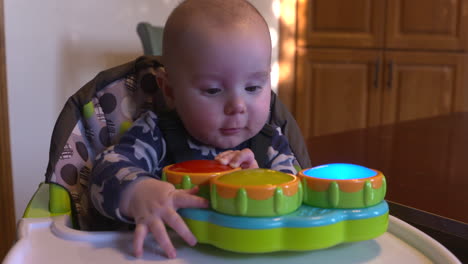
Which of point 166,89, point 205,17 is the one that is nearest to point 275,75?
point 166,89

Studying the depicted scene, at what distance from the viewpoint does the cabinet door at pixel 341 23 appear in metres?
2.81

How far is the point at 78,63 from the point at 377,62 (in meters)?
1.63

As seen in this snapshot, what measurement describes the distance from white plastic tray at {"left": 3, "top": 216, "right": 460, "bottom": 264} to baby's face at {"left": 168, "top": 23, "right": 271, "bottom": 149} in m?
0.19

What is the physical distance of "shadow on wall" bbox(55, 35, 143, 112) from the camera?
6.86 feet

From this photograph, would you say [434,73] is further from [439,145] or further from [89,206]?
[89,206]

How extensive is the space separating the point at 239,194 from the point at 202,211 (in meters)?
0.06

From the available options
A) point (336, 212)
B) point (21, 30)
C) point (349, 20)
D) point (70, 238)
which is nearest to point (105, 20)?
point (21, 30)

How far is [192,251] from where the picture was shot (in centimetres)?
61

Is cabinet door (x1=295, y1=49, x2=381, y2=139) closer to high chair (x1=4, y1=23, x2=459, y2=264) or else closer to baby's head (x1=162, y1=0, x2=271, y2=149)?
high chair (x1=4, y1=23, x2=459, y2=264)

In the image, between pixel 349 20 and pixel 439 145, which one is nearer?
pixel 439 145

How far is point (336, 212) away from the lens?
1.89 feet

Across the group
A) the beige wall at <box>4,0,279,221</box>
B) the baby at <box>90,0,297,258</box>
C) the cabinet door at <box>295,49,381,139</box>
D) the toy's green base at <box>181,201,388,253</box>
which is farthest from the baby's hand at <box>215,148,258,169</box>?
the cabinet door at <box>295,49,381,139</box>

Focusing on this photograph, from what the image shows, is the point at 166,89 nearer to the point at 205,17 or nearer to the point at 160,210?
the point at 205,17

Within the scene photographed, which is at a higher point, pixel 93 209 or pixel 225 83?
pixel 225 83
